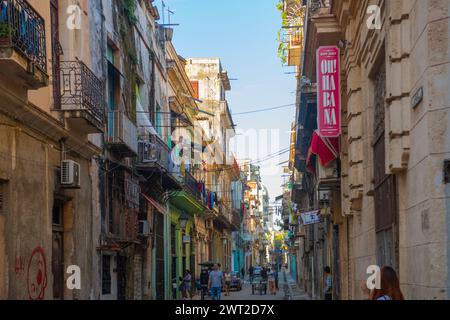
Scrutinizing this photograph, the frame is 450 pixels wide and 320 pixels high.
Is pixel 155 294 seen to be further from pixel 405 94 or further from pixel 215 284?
pixel 405 94

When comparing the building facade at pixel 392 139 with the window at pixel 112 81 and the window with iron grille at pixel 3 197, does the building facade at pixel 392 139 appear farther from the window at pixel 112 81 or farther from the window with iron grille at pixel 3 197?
the window with iron grille at pixel 3 197

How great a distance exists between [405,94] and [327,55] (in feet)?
23.1

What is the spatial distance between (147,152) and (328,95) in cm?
848

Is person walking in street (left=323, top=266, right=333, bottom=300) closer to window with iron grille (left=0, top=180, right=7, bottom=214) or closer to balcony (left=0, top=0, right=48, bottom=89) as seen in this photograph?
balcony (left=0, top=0, right=48, bottom=89)

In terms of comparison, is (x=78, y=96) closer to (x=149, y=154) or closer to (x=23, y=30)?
(x=23, y=30)

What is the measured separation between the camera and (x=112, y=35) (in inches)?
780

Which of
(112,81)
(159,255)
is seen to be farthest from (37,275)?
(159,255)

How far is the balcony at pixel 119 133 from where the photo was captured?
18.8m

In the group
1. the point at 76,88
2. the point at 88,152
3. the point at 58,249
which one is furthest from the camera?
the point at 88,152

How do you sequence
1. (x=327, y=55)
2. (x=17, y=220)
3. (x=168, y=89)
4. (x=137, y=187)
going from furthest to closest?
(x=168, y=89), (x=137, y=187), (x=327, y=55), (x=17, y=220)

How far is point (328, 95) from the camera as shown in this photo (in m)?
15.5

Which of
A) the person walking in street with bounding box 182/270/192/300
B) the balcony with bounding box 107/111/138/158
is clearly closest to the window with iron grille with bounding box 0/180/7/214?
the balcony with bounding box 107/111/138/158

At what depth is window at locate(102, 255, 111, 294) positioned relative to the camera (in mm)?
18578
